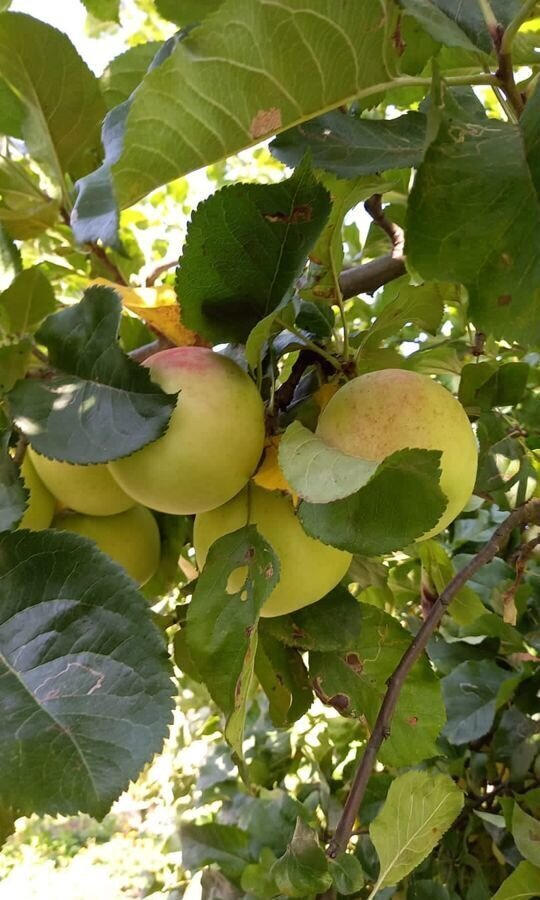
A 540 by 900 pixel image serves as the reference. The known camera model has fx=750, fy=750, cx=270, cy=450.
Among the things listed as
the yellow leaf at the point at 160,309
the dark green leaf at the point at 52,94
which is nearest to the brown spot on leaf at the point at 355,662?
the yellow leaf at the point at 160,309

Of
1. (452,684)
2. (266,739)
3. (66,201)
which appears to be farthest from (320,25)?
(266,739)

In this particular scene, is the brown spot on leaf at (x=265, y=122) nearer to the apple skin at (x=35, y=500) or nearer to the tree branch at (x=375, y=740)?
the apple skin at (x=35, y=500)

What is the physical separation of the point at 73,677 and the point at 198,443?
17cm

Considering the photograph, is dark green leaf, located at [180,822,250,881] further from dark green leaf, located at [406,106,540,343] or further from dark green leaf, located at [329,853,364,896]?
dark green leaf, located at [406,106,540,343]

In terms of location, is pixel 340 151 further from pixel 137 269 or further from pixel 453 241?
pixel 137 269

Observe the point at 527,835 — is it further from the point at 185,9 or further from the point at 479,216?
the point at 185,9

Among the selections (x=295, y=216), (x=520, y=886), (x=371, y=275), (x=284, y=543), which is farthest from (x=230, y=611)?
(x=520, y=886)

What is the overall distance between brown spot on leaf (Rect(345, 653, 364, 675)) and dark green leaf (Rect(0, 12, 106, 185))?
56 cm

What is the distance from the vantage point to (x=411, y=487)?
17.3 inches

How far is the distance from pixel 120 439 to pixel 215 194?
0.18 metres

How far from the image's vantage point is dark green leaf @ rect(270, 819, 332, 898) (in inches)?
25.1

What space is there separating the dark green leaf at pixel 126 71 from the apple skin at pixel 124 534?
44 centimetres

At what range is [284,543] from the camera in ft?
1.87

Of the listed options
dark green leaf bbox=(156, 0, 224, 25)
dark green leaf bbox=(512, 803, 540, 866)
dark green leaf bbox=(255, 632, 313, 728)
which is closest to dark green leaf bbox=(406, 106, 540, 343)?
dark green leaf bbox=(156, 0, 224, 25)
